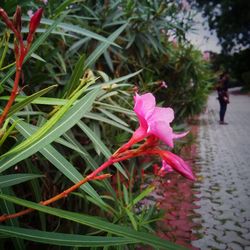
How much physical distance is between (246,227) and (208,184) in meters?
1.20

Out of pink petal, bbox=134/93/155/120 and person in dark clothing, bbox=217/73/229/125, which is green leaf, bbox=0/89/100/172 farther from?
person in dark clothing, bbox=217/73/229/125

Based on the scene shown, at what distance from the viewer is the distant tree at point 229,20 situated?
21578 mm

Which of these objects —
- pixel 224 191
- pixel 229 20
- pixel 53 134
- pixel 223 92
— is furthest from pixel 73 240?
pixel 229 20

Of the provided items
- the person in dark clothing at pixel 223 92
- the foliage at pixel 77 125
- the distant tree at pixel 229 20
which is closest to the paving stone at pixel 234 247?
the foliage at pixel 77 125

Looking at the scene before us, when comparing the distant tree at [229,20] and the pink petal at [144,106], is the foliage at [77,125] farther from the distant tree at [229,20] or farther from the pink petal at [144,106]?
the distant tree at [229,20]

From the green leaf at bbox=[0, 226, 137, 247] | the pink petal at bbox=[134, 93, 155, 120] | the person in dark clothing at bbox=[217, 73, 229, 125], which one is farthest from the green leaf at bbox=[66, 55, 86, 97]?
the person in dark clothing at bbox=[217, 73, 229, 125]

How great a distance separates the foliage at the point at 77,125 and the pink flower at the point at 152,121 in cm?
12

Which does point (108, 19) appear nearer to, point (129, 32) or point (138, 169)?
point (129, 32)

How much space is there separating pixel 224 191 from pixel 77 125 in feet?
8.26

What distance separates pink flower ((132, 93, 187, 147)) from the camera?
59 cm

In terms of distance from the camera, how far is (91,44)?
2.64 m

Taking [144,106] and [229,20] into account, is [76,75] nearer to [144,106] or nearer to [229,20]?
[144,106]

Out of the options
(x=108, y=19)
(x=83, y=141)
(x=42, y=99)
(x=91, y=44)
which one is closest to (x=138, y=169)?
(x=83, y=141)

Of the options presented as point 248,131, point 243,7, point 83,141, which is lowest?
point 248,131
